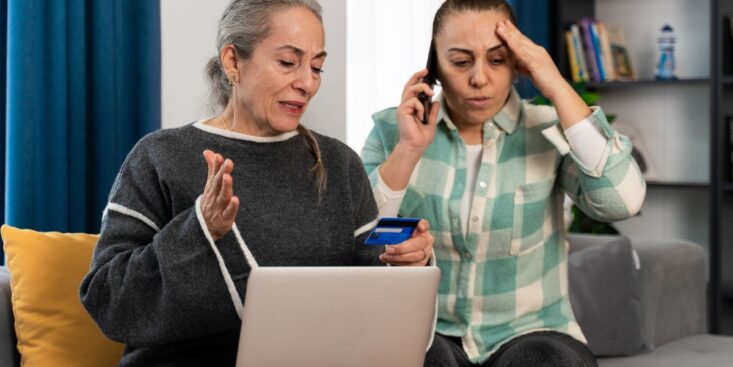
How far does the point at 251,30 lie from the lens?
1.78 metres

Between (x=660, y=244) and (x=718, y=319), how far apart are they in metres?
1.40

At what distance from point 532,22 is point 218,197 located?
3151 millimetres

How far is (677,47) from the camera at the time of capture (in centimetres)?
450

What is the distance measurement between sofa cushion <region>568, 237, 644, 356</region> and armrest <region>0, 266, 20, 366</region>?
1460 mm

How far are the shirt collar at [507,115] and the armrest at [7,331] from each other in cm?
95

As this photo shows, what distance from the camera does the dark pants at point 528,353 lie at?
1765 millimetres

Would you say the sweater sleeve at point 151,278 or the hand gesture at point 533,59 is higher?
the hand gesture at point 533,59

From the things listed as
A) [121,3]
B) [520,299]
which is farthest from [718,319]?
[121,3]

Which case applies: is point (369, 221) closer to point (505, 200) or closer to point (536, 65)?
point (505, 200)

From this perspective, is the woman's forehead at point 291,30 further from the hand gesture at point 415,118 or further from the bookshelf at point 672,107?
the bookshelf at point 672,107

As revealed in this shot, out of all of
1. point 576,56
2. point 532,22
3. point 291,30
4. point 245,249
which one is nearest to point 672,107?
point 576,56

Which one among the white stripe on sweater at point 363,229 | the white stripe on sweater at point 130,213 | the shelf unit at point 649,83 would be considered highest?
the shelf unit at point 649,83

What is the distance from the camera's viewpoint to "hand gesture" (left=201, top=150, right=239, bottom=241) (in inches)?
55.4

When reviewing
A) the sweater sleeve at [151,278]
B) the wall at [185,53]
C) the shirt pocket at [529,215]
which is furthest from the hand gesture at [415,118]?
the wall at [185,53]
